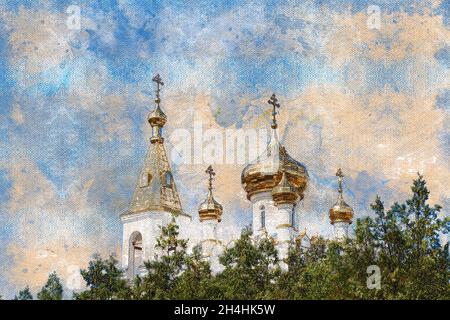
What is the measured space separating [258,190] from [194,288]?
1130 cm

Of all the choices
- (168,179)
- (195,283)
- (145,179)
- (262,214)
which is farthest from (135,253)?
(195,283)

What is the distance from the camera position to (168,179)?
3112 cm

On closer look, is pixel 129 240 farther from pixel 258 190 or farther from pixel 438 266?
pixel 438 266

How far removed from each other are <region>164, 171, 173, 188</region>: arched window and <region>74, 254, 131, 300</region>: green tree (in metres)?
9.27

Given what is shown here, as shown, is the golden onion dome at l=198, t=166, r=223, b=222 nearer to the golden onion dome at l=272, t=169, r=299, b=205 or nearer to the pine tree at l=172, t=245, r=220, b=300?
the golden onion dome at l=272, t=169, r=299, b=205

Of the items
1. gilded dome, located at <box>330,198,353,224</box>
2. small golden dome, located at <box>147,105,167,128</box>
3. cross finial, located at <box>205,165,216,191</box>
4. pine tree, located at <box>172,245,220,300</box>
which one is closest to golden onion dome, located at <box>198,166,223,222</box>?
cross finial, located at <box>205,165,216,191</box>

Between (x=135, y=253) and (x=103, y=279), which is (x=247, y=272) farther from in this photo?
(x=135, y=253)

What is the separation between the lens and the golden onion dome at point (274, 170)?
30.2 metres

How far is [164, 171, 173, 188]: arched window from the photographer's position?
3098 cm

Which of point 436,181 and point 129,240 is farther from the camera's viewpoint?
point 129,240

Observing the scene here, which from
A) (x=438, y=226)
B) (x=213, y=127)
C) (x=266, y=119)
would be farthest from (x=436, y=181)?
(x=266, y=119)

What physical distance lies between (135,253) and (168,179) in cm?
290

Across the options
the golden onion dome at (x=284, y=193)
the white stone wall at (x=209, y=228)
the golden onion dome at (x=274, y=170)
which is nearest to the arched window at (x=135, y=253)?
the white stone wall at (x=209, y=228)

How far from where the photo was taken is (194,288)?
64.9 feet
